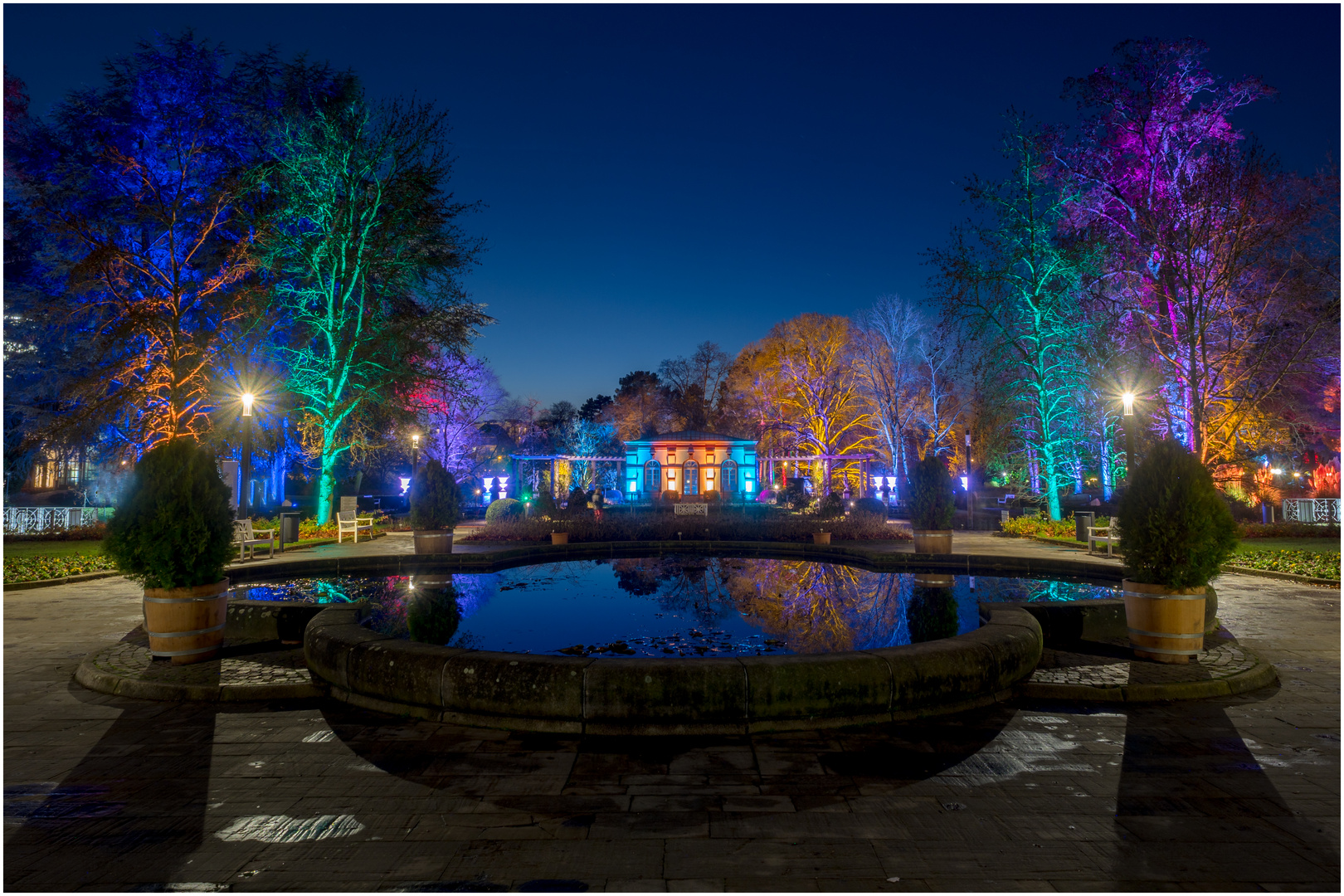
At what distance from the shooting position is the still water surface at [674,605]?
21.7 feet

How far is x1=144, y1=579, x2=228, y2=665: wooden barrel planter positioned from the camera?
615 cm

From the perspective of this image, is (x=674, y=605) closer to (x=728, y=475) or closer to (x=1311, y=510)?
(x=1311, y=510)

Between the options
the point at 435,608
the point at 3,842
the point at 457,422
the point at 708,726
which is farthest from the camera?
the point at 457,422

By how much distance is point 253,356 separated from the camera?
75.3 ft

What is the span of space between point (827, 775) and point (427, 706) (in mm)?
2843

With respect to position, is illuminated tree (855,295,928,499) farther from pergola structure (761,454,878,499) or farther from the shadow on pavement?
the shadow on pavement

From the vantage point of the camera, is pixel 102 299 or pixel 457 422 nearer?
pixel 102 299

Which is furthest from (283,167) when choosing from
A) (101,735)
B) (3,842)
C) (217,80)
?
(3,842)

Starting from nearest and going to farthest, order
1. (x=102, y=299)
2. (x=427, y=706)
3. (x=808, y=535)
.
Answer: (x=427, y=706), (x=808, y=535), (x=102, y=299)

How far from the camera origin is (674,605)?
8.55m

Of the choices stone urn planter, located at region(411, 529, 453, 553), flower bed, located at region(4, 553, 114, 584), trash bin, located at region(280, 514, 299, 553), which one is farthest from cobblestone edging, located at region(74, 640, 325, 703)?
trash bin, located at region(280, 514, 299, 553)

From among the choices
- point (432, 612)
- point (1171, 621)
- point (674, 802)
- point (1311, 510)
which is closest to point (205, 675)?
point (432, 612)

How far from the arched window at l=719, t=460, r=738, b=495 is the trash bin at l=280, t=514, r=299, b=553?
Answer: 3069 cm

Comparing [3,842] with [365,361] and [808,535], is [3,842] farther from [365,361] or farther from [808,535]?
[365,361]
